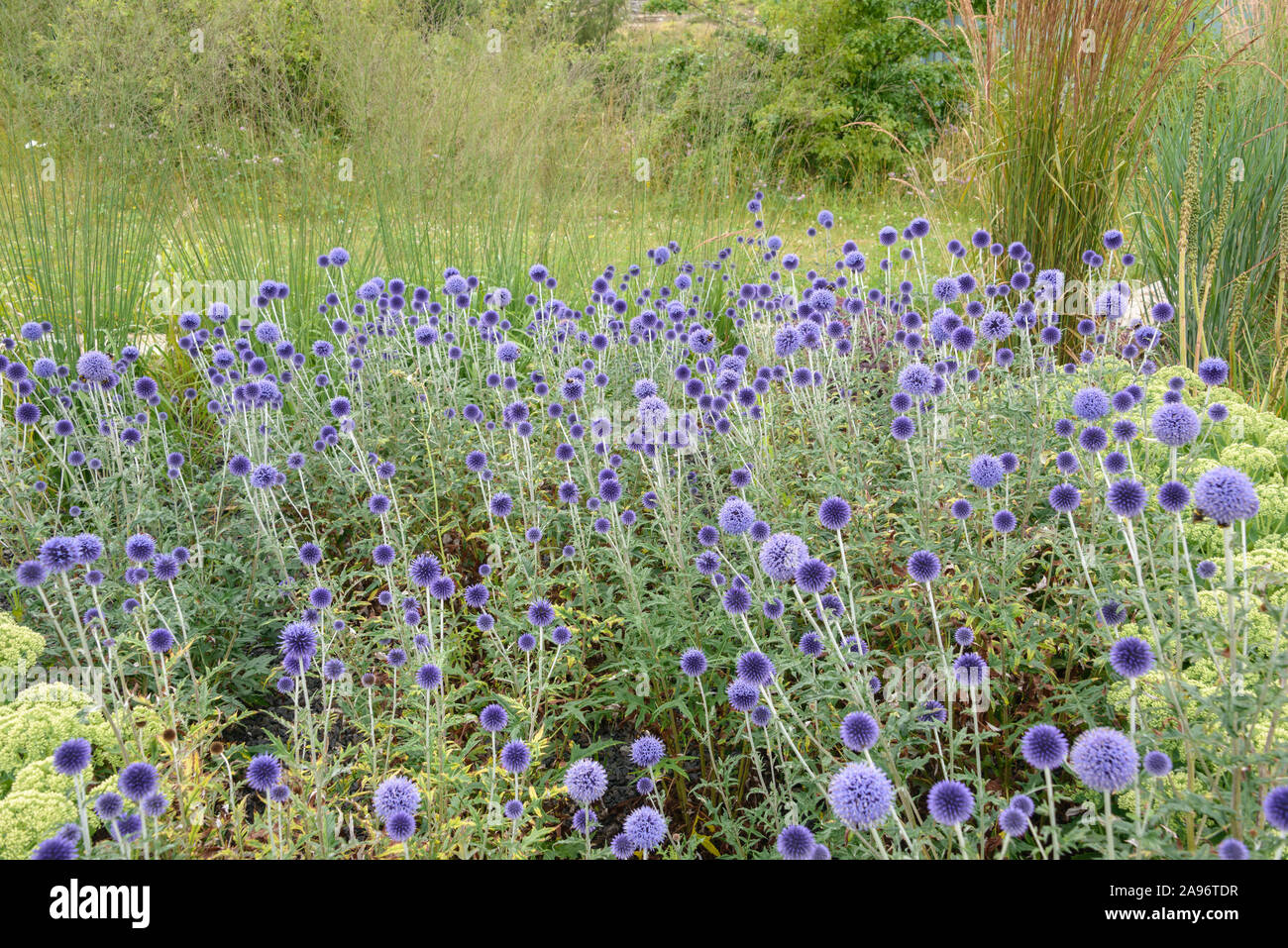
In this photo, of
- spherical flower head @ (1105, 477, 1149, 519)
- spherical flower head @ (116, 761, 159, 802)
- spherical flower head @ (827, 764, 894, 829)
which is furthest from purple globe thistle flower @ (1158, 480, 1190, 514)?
spherical flower head @ (116, 761, 159, 802)

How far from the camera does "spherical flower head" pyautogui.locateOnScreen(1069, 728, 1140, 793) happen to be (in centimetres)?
140

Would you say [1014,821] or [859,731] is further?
[859,731]

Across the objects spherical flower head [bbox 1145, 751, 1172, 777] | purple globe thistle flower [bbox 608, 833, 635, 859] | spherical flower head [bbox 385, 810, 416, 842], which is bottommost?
purple globe thistle flower [bbox 608, 833, 635, 859]

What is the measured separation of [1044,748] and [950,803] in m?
0.21

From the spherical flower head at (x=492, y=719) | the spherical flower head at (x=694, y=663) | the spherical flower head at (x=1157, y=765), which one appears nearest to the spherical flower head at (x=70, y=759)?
the spherical flower head at (x=492, y=719)

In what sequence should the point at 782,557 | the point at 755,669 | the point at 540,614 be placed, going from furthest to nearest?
1. the point at 540,614
2. the point at 782,557
3. the point at 755,669

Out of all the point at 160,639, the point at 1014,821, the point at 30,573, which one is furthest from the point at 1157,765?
the point at 30,573

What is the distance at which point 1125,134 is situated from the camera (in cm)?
491

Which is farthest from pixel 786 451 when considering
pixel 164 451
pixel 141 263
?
pixel 141 263

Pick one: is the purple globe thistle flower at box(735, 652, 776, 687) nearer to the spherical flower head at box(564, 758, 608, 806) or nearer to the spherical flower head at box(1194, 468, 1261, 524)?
the spherical flower head at box(564, 758, 608, 806)

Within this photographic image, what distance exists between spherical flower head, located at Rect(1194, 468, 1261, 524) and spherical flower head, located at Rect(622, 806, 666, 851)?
1.25 metres

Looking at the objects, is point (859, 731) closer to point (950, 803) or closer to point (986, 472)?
point (950, 803)

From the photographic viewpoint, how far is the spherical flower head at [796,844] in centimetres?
156

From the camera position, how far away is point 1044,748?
1532mm
